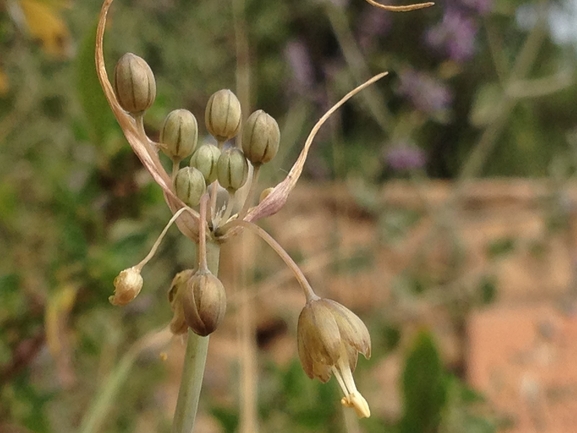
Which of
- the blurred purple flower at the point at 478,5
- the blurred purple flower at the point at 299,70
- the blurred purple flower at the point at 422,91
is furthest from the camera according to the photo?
the blurred purple flower at the point at 299,70

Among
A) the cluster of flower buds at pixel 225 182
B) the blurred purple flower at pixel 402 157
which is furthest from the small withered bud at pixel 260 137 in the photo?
the blurred purple flower at pixel 402 157

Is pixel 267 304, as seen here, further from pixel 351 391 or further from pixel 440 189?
pixel 351 391

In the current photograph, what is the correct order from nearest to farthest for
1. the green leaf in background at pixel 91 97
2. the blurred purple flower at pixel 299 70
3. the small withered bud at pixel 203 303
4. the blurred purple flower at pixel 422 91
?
the small withered bud at pixel 203 303 → the green leaf in background at pixel 91 97 → the blurred purple flower at pixel 422 91 → the blurred purple flower at pixel 299 70

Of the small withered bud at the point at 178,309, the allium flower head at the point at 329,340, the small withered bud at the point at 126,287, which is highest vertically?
the small withered bud at the point at 126,287

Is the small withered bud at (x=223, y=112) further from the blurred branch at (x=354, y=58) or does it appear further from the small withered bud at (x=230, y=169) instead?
the blurred branch at (x=354, y=58)

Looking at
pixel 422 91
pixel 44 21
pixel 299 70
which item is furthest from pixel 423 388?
pixel 299 70

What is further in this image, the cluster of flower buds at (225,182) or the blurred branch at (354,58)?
the blurred branch at (354,58)

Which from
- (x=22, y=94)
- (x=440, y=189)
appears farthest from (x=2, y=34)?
(x=440, y=189)
